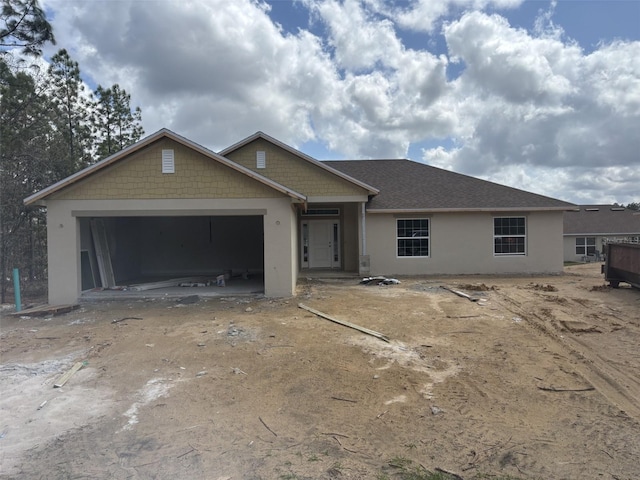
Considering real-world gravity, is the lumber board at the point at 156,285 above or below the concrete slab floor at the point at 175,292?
above

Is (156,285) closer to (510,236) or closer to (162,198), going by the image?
(162,198)

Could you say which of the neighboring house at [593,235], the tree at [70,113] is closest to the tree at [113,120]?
the tree at [70,113]

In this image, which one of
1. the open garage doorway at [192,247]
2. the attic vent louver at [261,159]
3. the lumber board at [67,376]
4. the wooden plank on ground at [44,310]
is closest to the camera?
the lumber board at [67,376]

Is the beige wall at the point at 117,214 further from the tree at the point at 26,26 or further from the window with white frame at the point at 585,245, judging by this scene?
the window with white frame at the point at 585,245

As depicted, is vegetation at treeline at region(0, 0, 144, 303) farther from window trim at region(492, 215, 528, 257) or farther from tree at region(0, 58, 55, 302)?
window trim at region(492, 215, 528, 257)

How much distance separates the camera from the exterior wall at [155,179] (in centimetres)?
1108

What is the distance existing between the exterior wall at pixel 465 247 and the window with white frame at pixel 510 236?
0.63 feet

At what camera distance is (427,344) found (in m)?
7.11

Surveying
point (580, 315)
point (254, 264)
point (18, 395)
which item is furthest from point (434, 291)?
point (18, 395)

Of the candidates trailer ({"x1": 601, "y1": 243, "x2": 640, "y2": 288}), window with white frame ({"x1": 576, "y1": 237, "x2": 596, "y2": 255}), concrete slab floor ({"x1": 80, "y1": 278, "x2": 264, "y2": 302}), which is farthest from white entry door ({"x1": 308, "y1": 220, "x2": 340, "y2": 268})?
window with white frame ({"x1": 576, "y1": 237, "x2": 596, "y2": 255})

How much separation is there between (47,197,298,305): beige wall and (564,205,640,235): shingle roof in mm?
28739

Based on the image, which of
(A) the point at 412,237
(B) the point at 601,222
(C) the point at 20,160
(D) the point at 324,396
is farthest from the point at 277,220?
(B) the point at 601,222

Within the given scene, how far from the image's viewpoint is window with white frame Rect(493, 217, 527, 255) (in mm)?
17016

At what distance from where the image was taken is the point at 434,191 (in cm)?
1770
